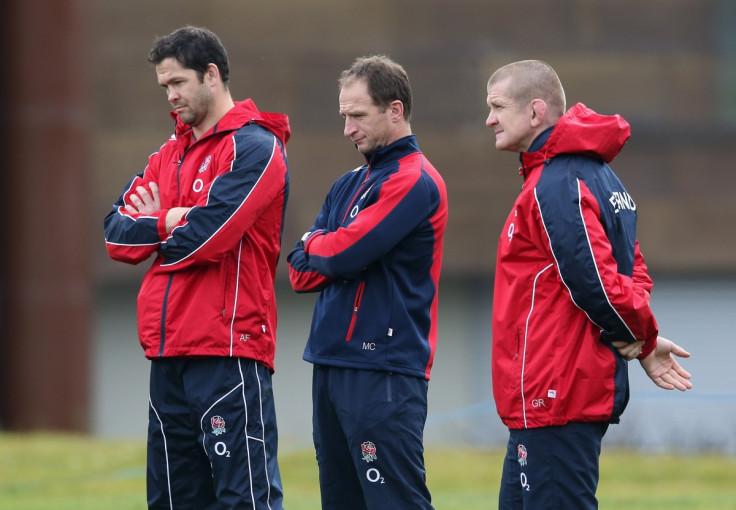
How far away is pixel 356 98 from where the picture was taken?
5.33 m

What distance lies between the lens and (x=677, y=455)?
14039 millimetres

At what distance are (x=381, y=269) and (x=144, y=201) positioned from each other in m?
1.13

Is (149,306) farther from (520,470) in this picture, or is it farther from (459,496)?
(459,496)

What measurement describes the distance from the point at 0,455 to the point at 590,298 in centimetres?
954

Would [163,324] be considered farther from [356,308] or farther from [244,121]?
[244,121]

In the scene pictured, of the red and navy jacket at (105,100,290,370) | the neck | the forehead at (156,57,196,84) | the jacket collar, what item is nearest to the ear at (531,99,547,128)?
the jacket collar

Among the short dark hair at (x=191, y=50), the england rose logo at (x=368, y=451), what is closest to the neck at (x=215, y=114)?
the short dark hair at (x=191, y=50)

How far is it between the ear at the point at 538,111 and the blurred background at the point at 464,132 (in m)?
15.9

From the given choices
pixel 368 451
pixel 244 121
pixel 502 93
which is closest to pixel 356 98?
pixel 244 121

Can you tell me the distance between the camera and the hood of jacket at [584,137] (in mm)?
4871

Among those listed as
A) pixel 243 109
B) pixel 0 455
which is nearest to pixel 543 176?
pixel 243 109

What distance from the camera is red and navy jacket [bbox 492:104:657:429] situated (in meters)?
4.71

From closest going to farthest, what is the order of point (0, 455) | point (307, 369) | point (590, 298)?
1. point (590, 298)
2. point (0, 455)
3. point (307, 369)

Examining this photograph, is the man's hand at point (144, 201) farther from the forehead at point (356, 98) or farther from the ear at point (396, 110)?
the ear at point (396, 110)
